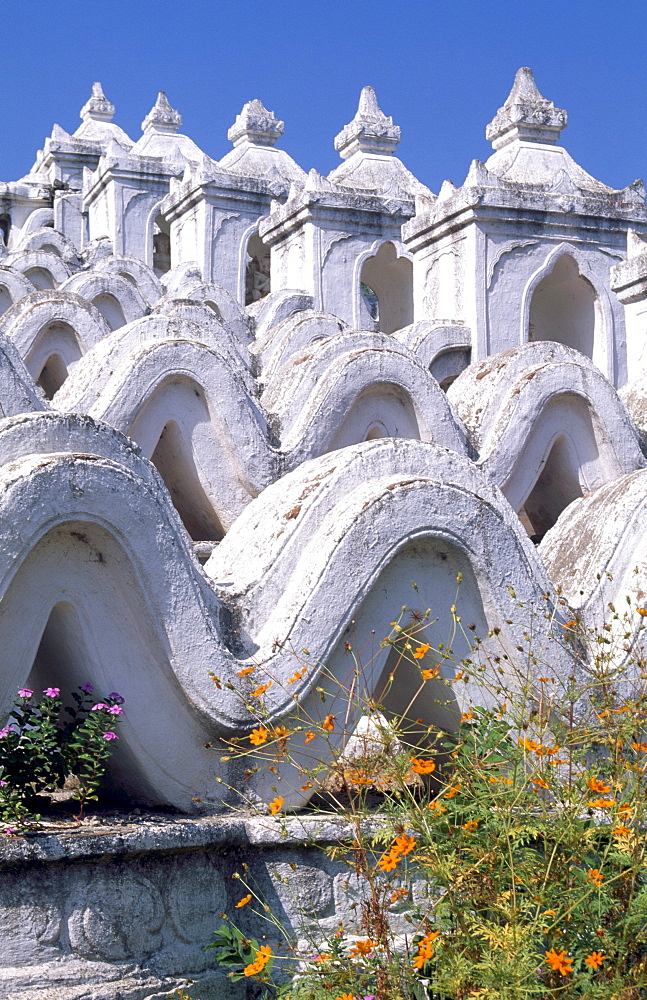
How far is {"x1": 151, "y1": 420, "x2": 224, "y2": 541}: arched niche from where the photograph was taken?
229 inches

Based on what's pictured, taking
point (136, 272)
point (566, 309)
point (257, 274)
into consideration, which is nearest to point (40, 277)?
point (136, 272)

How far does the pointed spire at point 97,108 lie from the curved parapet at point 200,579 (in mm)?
21003

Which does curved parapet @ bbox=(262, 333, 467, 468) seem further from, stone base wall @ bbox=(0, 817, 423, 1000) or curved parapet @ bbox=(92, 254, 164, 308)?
curved parapet @ bbox=(92, 254, 164, 308)

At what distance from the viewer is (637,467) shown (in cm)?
658

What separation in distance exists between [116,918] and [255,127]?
43.8 feet

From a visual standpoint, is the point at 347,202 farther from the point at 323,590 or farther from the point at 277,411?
the point at 323,590

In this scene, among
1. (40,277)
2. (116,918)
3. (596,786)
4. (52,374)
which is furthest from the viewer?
(40,277)

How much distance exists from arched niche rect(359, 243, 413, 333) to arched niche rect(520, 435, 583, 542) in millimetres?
6182

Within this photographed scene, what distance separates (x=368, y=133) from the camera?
14578 millimetres

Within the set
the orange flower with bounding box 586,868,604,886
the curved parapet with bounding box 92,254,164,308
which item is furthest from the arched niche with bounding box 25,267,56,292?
the orange flower with bounding box 586,868,604,886

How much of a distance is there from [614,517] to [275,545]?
5.63 feet

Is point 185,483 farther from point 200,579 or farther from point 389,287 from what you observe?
point 389,287

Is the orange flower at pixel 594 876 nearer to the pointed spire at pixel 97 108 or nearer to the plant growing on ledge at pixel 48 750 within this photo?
the plant growing on ledge at pixel 48 750

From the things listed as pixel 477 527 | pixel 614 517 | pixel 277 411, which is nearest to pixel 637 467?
pixel 614 517
